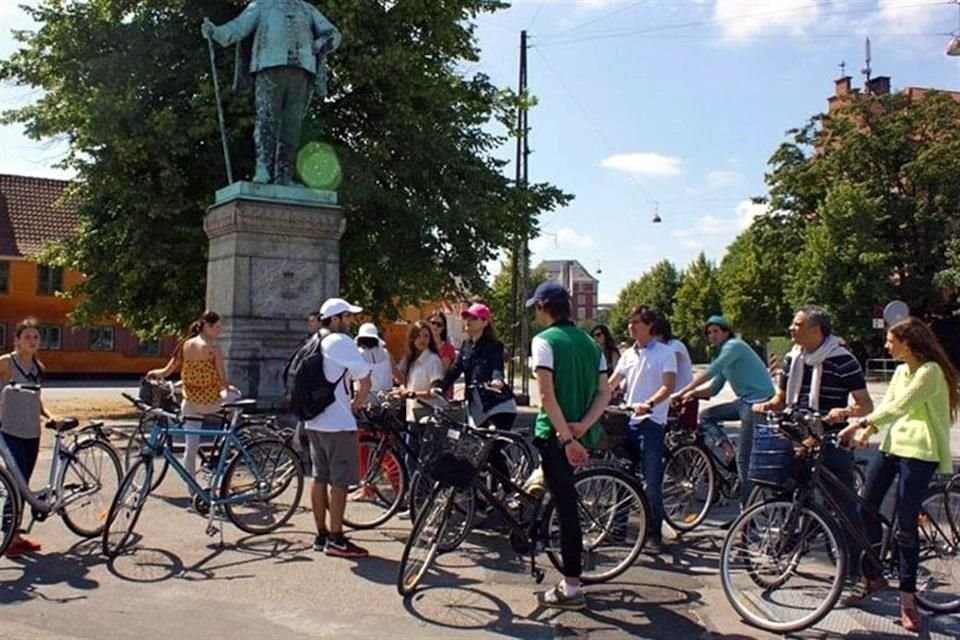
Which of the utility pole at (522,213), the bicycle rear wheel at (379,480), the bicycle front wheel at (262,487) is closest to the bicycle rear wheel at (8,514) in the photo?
the bicycle front wheel at (262,487)

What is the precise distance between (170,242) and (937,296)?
4315 centimetres

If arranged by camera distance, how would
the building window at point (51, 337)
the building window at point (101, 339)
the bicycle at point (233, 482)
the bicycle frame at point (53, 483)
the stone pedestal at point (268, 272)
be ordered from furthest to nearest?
1. the building window at point (101, 339)
2. the building window at point (51, 337)
3. the stone pedestal at point (268, 272)
4. the bicycle at point (233, 482)
5. the bicycle frame at point (53, 483)

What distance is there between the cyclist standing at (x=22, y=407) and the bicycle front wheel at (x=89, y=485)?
29 centimetres

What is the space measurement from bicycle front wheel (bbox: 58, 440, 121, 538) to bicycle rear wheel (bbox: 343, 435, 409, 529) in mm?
1871

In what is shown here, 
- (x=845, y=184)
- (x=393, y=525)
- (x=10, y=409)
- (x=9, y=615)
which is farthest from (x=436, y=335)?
(x=845, y=184)

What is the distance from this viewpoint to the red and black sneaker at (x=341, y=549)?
6664 millimetres

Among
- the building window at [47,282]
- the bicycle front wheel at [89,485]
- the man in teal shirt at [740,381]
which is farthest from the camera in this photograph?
the building window at [47,282]

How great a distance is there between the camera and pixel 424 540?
5.83 meters

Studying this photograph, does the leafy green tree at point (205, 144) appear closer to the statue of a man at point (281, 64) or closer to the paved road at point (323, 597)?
the statue of a man at point (281, 64)

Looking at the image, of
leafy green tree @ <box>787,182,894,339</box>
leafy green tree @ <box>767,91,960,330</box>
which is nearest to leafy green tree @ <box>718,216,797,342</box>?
leafy green tree @ <box>767,91,960,330</box>

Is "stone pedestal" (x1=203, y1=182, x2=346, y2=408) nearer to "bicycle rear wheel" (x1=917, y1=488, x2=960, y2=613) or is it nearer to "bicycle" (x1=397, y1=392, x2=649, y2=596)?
"bicycle" (x1=397, y1=392, x2=649, y2=596)

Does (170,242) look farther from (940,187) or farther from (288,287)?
(940,187)

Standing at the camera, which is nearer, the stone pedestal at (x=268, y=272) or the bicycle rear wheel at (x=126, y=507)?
the bicycle rear wheel at (x=126, y=507)

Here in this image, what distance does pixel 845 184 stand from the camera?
49.0 m
